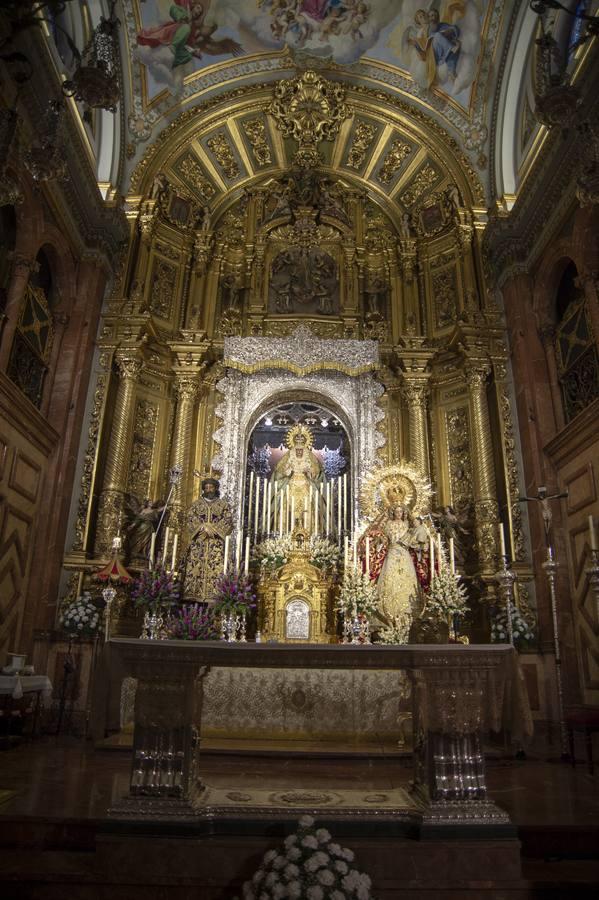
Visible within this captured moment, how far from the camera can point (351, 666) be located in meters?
4.79

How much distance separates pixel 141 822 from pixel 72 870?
46 centimetres

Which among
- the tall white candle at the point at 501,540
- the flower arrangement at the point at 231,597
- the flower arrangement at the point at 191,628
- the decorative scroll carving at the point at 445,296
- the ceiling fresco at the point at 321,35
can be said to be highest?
the ceiling fresco at the point at 321,35

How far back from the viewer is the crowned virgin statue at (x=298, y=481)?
1112 cm

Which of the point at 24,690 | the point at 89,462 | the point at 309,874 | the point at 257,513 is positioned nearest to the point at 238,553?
the point at 257,513

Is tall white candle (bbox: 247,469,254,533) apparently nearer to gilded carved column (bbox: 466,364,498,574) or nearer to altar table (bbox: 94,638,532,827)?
gilded carved column (bbox: 466,364,498,574)

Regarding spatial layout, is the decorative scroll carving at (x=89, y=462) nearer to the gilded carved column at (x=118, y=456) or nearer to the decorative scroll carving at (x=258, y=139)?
the gilded carved column at (x=118, y=456)

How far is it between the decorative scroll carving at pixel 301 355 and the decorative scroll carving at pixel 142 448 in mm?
1863

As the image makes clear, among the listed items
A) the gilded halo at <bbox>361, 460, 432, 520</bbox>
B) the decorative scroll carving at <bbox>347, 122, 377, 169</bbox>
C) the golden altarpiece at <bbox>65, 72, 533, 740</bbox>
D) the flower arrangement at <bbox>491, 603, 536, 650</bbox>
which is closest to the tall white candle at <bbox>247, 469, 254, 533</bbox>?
the golden altarpiece at <bbox>65, 72, 533, 740</bbox>

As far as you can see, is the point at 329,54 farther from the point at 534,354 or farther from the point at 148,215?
the point at 534,354

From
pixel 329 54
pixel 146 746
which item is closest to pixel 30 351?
pixel 146 746

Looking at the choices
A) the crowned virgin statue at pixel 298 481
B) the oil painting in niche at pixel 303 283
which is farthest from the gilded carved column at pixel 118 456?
the oil painting in niche at pixel 303 283

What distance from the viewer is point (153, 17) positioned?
12.9 metres

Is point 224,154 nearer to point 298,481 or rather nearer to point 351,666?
point 298,481

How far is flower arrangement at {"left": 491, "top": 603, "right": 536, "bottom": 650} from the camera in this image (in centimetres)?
931
